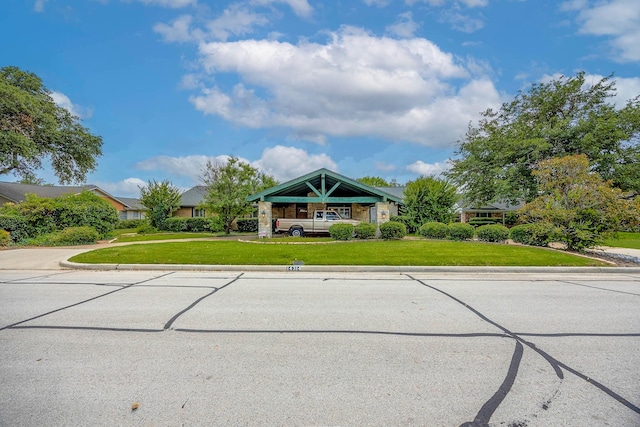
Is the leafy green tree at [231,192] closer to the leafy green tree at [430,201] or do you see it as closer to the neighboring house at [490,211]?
the leafy green tree at [430,201]

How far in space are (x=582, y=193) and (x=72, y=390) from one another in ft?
51.4

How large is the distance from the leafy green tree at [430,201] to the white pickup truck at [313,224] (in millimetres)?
4846

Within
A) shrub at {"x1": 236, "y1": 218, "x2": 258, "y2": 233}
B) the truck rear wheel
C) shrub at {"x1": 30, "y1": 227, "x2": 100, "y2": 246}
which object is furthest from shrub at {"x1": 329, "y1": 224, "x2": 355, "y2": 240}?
shrub at {"x1": 236, "y1": 218, "x2": 258, "y2": 233}

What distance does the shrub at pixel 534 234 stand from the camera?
13141 millimetres

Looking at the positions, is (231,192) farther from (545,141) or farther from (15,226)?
(545,141)

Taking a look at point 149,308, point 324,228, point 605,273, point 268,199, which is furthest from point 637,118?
point 149,308

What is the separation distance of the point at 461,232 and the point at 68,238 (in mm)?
19465

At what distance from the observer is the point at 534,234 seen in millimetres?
13836

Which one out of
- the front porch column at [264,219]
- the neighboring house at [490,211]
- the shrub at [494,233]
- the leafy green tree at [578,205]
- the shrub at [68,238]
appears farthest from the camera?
the neighboring house at [490,211]

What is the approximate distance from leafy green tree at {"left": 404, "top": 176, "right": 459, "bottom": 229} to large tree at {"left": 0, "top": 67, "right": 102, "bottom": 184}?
27398 millimetres

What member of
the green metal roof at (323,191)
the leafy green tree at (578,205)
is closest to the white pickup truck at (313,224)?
the green metal roof at (323,191)

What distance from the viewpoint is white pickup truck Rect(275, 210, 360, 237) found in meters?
20.5

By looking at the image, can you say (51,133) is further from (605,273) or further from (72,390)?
(605,273)

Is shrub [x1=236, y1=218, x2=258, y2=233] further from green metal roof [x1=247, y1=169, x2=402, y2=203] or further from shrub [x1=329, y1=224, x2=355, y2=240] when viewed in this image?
shrub [x1=329, y1=224, x2=355, y2=240]
